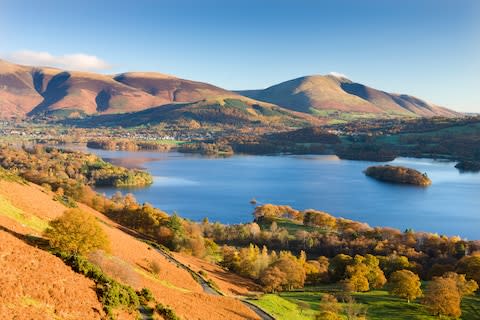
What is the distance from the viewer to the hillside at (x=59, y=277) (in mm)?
21953

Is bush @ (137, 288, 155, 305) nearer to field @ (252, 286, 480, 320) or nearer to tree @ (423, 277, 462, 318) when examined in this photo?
field @ (252, 286, 480, 320)

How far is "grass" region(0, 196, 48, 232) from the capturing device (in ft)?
128

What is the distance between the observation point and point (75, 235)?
3288 centimetres

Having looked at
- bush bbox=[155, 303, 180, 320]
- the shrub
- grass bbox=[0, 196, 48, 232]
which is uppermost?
grass bbox=[0, 196, 48, 232]

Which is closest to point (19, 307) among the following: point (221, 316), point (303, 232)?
point (221, 316)

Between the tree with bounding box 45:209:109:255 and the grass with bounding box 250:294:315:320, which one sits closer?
the tree with bounding box 45:209:109:255

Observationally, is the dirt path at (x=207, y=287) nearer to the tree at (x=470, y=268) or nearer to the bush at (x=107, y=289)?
the bush at (x=107, y=289)

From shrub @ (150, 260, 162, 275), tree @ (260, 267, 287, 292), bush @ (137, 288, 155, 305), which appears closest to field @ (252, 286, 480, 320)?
tree @ (260, 267, 287, 292)

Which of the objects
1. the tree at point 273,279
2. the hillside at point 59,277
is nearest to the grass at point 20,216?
the hillside at point 59,277

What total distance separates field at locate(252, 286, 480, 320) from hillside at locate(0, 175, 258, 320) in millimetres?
5917

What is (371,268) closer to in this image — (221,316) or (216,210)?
(221,316)

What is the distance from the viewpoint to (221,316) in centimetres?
3381

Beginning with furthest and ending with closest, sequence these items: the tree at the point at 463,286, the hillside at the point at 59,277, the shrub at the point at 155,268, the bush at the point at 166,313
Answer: the tree at the point at 463,286 < the shrub at the point at 155,268 < the bush at the point at 166,313 < the hillside at the point at 59,277

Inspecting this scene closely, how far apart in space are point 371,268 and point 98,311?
54.6m
